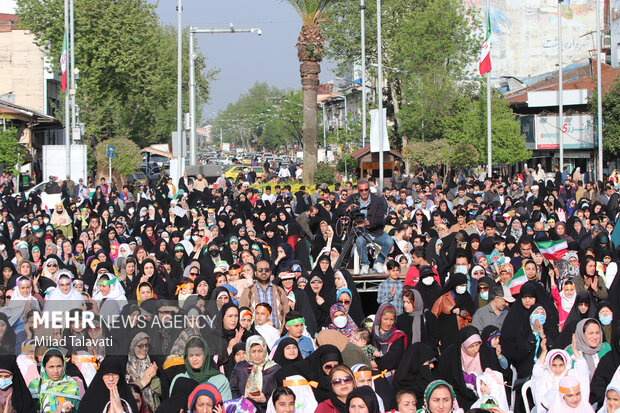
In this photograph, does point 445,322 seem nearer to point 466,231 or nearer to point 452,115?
point 466,231

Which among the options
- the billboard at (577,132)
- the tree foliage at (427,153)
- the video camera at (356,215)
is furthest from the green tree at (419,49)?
the video camera at (356,215)

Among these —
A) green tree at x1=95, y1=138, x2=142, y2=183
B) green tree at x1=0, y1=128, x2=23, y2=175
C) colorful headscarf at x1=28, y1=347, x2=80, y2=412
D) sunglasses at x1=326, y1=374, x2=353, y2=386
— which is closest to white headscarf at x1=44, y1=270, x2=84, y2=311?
colorful headscarf at x1=28, y1=347, x2=80, y2=412

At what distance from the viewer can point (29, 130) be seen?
157ft

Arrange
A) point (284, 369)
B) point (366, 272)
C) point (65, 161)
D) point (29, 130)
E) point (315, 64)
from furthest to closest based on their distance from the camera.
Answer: point (29, 130), point (65, 161), point (315, 64), point (366, 272), point (284, 369)

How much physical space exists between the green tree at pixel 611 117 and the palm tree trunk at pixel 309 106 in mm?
13315

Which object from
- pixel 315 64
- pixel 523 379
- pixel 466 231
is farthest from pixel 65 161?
pixel 523 379

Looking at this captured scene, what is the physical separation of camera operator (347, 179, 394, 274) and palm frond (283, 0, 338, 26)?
17.7 meters

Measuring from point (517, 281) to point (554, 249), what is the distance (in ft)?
10.2

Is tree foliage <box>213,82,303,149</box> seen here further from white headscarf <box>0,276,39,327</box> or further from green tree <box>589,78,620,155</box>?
white headscarf <box>0,276,39,327</box>

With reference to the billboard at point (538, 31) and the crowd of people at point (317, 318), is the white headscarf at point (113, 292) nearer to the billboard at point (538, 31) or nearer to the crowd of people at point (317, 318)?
the crowd of people at point (317, 318)

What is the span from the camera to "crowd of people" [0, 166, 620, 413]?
7.11 m

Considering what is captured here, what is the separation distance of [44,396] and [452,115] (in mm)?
37266

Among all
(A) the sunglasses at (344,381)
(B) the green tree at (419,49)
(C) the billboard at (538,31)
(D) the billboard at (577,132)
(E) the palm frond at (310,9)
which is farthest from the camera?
(C) the billboard at (538,31)

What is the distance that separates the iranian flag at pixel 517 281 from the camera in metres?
10.5
